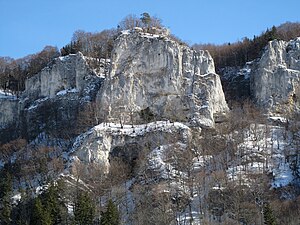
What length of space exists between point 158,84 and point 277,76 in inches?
615

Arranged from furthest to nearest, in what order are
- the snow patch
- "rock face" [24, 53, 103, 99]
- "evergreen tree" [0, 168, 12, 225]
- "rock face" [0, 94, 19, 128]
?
"rock face" [0, 94, 19, 128] → "rock face" [24, 53, 103, 99] → the snow patch → "evergreen tree" [0, 168, 12, 225]

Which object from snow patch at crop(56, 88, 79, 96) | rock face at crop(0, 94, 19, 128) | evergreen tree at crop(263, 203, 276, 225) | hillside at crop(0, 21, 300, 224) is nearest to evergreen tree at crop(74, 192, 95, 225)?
hillside at crop(0, 21, 300, 224)

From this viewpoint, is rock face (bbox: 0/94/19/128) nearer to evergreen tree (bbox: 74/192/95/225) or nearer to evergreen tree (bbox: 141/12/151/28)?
evergreen tree (bbox: 141/12/151/28)

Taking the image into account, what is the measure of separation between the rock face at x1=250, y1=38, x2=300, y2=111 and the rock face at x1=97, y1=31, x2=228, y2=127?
5446 millimetres

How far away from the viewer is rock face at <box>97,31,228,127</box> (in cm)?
7194

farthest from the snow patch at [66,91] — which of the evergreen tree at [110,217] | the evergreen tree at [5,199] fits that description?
the evergreen tree at [110,217]

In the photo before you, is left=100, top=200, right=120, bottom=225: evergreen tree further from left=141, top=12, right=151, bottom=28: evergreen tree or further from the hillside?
left=141, top=12, right=151, bottom=28: evergreen tree

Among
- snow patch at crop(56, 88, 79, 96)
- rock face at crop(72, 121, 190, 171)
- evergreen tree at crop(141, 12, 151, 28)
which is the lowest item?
rock face at crop(72, 121, 190, 171)

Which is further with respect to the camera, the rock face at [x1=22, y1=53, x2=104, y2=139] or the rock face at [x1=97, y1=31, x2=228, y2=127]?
the rock face at [x1=22, y1=53, x2=104, y2=139]

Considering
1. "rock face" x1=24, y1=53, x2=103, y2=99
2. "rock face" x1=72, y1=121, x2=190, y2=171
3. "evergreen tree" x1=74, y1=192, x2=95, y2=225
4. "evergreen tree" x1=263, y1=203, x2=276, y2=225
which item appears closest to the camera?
"evergreen tree" x1=263, y1=203, x2=276, y2=225

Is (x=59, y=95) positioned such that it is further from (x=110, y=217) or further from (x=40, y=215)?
(x=110, y=217)

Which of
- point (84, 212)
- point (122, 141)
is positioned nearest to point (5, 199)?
point (84, 212)

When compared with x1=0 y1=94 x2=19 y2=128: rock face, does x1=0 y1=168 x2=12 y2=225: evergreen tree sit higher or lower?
lower

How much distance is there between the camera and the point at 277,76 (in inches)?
3051
